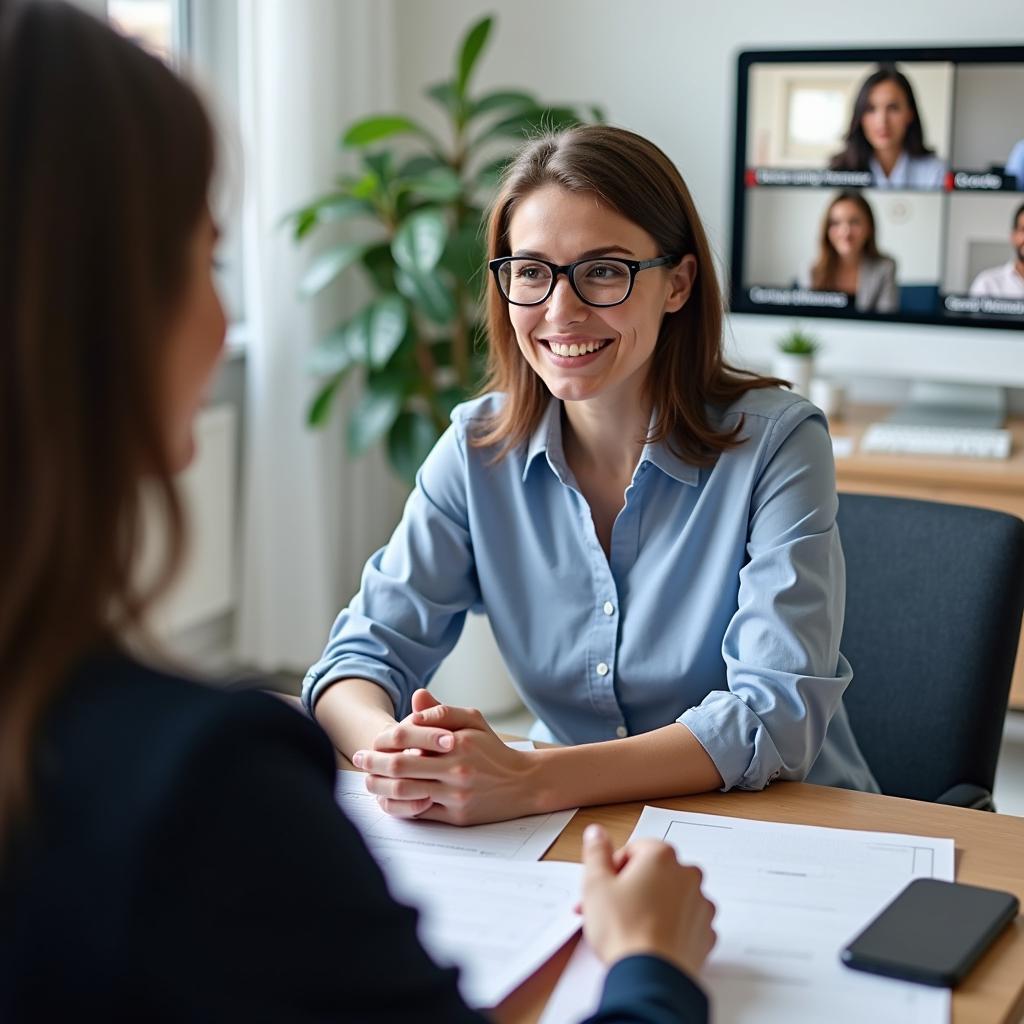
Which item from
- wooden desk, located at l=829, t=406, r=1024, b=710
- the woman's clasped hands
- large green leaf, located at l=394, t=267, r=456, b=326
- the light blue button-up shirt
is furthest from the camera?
large green leaf, located at l=394, t=267, r=456, b=326

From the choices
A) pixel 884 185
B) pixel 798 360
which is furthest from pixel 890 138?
pixel 798 360

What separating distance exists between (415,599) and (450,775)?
0.41m

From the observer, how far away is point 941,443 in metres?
2.93

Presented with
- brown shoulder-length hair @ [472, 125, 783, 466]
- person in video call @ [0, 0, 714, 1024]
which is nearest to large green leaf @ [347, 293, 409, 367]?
brown shoulder-length hair @ [472, 125, 783, 466]

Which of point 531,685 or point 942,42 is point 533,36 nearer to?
point 942,42

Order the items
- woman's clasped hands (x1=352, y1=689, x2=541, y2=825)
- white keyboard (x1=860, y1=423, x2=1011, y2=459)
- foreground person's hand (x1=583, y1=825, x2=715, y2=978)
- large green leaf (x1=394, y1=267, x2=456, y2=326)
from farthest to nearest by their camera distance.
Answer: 1. large green leaf (x1=394, y1=267, x2=456, y2=326)
2. white keyboard (x1=860, y1=423, x2=1011, y2=459)
3. woman's clasped hands (x1=352, y1=689, x2=541, y2=825)
4. foreground person's hand (x1=583, y1=825, x2=715, y2=978)

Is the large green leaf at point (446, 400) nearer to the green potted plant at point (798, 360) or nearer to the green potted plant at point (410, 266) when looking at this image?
the green potted plant at point (410, 266)

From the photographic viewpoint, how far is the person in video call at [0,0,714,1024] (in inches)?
24.4

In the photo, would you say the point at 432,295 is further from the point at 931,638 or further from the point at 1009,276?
the point at 931,638

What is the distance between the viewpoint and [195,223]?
0.68 meters

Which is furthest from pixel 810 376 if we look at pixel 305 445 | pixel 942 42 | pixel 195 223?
pixel 195 223

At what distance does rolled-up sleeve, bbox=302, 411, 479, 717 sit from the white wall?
178 centimetres

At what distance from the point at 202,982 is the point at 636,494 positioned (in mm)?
1049

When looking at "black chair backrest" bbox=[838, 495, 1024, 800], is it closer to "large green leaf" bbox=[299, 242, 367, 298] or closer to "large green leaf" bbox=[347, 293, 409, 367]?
"large green leaf" bbox=[347, 293, 409, 367]
